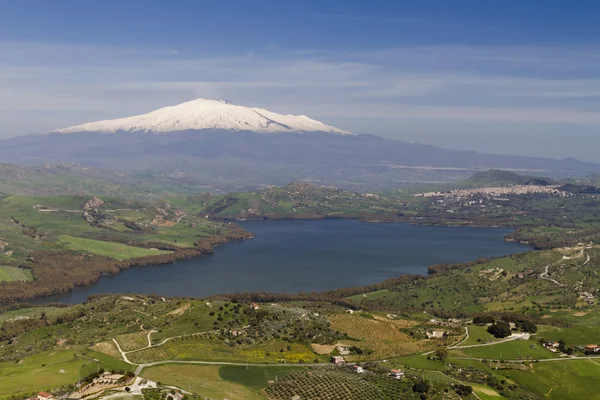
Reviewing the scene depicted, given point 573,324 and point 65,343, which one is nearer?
point 65,343

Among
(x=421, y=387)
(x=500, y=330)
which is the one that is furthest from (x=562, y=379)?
(x=421, y=387)

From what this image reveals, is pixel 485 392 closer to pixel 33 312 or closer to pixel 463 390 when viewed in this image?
pixel 463 390

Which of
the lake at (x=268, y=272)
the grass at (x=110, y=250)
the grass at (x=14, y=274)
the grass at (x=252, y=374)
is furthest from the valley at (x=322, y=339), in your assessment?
the grass at (x=110, y=250)

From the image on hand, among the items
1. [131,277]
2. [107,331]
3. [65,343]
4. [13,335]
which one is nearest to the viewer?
[65,343]

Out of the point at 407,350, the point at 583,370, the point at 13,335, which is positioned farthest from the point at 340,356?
the point at 13,335

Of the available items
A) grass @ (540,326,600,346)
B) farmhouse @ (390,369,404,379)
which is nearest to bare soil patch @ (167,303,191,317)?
farmhouse @ (390,369,404,379)

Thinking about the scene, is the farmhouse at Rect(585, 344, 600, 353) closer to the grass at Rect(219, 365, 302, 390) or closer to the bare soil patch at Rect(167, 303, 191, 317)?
the grass at Rect(219, 365, 302, 390)

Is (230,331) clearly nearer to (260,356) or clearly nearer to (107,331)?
(260,356)
